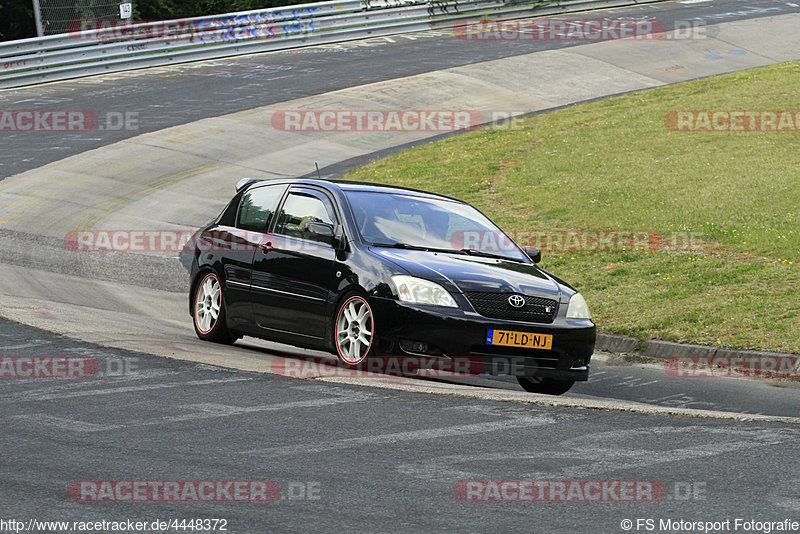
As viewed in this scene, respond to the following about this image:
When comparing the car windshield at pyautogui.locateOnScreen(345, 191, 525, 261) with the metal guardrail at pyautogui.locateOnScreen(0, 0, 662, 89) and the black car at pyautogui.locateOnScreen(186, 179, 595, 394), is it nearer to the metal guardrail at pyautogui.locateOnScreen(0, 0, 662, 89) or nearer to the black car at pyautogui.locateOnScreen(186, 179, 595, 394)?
the black car at pyautogui.locateOnScreen(186, 179, 595, 394)

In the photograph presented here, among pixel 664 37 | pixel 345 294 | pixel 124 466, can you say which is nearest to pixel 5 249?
pixel 345 294

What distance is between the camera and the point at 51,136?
2575cm

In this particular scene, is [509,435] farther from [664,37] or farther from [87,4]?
[664,37]

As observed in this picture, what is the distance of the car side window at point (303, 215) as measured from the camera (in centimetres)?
1006

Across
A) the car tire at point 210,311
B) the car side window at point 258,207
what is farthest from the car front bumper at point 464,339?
the car tire at point 210,311

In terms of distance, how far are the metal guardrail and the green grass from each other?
10629 mm

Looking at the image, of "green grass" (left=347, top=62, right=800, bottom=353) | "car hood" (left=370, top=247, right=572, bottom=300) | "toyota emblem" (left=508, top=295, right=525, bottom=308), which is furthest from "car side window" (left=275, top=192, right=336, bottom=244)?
"green grass" (left=347, top=62, right=800, bottom=353)

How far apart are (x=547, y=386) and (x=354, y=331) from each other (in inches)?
66.4

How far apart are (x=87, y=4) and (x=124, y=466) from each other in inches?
1203

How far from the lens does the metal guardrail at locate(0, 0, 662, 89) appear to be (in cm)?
3066

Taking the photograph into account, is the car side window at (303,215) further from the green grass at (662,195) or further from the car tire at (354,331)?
the green grass at (662,195)

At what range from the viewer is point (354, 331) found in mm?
9266

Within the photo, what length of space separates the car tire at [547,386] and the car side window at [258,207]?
2.92m

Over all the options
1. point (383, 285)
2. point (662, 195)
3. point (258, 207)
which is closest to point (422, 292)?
point (383, 285)
